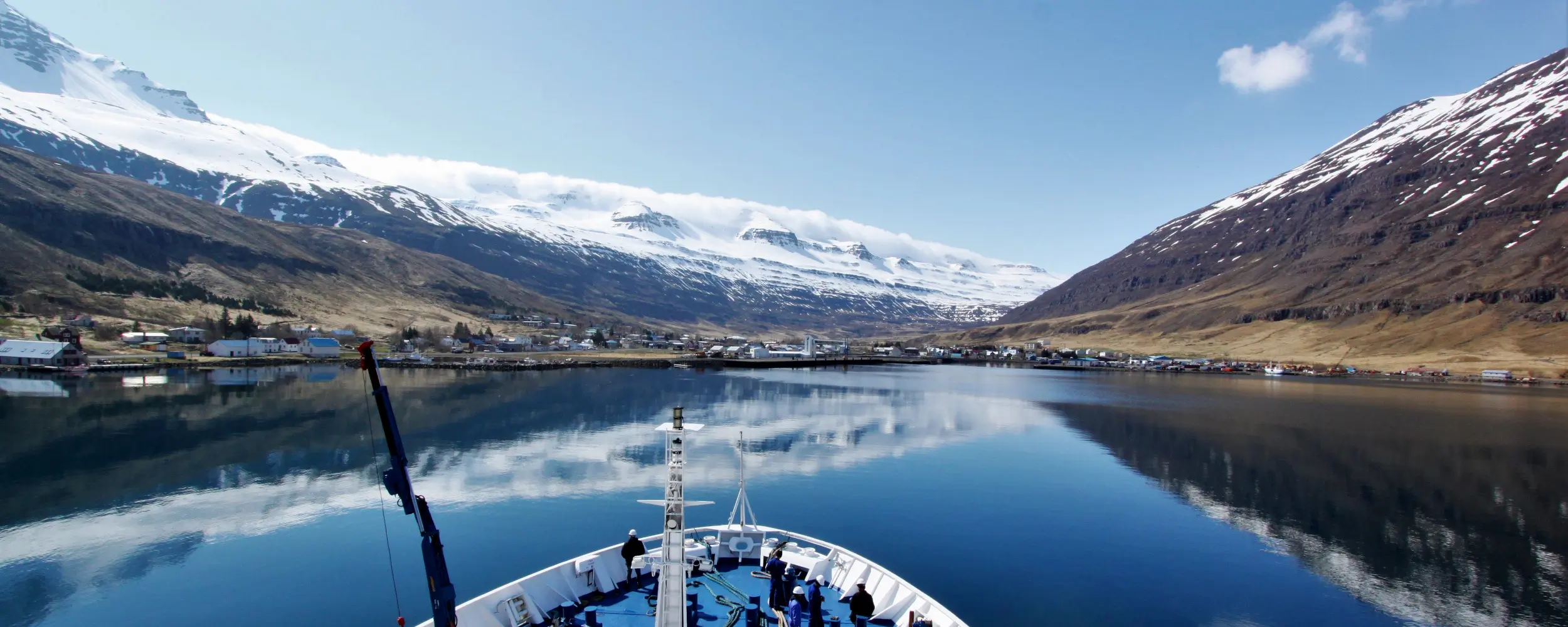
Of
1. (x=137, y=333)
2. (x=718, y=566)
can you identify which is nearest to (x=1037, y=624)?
(x=718, y=566)

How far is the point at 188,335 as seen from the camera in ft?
439

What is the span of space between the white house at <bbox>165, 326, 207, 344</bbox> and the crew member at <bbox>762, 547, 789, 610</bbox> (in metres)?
150

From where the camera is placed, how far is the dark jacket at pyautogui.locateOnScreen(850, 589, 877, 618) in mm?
19938

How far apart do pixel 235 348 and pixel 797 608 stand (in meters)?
144

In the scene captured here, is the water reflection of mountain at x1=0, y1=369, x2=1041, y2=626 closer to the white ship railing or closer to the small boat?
the small boat

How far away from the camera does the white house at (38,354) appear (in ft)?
335

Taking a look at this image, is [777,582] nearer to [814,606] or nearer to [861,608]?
[814,606]

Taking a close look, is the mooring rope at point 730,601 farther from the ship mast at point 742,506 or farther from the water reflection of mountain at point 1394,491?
the water reflection of mountain at point 1394,491

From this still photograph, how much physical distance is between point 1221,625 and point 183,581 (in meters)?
38.3

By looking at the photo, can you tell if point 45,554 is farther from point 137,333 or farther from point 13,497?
point 137,333

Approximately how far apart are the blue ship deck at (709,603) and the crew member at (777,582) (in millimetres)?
284

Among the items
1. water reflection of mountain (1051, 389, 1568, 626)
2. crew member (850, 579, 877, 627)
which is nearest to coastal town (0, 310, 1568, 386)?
water reflection of mountain (1051, 389, 1568, 626)

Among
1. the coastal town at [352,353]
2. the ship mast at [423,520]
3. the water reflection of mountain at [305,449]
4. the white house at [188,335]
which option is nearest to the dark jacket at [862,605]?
the water reflection of mountain at [305,449]

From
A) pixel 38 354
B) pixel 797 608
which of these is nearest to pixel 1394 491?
pixel 797 608
